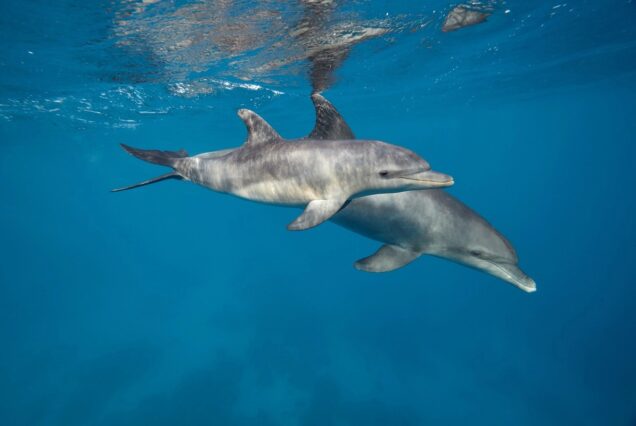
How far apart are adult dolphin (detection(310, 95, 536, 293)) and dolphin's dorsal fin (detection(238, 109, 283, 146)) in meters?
1.51

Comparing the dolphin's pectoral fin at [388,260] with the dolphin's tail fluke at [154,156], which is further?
the dolphin's tail fluke at [154,156]

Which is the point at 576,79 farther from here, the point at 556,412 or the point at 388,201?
the point at 388,201

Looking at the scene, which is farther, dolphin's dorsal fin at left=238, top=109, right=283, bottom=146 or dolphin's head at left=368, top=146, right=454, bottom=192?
dolphin's dorsal fin at left=238, top=109, right=283, bottom=146

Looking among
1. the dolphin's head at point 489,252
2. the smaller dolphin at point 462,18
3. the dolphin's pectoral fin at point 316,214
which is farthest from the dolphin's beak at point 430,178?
the smaller dolphin at point 462,18

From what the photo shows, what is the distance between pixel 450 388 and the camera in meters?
17.4

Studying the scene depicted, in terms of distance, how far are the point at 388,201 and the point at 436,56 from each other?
11836 mm

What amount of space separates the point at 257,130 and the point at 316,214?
170cm

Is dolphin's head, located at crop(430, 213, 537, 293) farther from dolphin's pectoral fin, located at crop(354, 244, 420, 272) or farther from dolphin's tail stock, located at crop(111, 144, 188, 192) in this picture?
dolphin's tail stock, located at crop(111, 144, 188, 192)

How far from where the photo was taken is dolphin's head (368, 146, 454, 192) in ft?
11.1

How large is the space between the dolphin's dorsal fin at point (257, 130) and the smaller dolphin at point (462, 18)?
809 cm

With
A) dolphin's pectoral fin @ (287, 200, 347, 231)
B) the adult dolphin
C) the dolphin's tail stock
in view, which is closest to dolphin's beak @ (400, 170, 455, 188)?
dolphin's pectoral fin @ (287, 200, 347, 231)

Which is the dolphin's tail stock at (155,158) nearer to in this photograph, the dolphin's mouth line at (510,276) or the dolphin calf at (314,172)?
the dolphin calf at (314,172)

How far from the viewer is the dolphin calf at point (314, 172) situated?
3.56 m

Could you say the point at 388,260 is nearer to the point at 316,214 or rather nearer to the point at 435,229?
the point at 435,229
